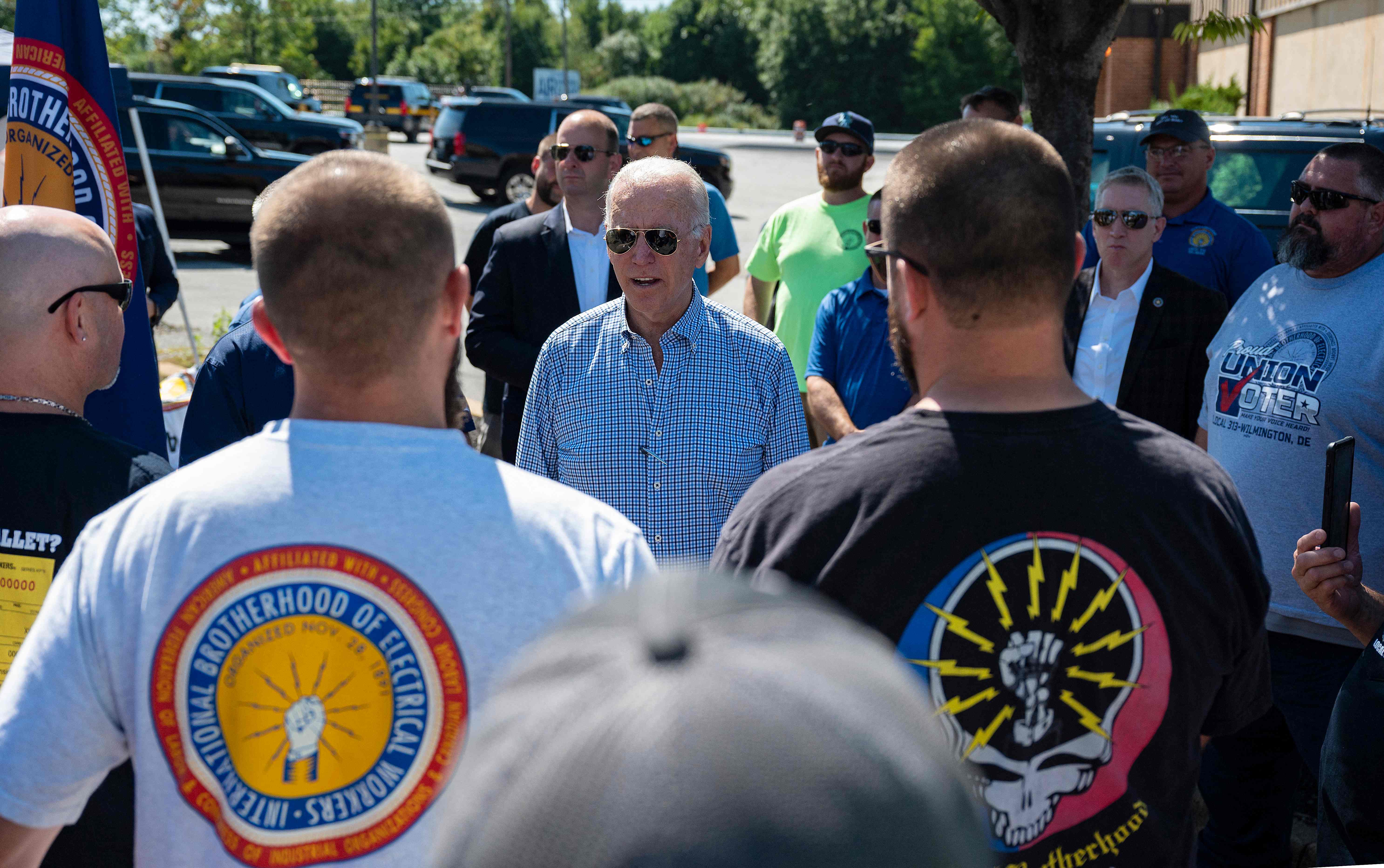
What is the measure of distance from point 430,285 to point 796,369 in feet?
12.0

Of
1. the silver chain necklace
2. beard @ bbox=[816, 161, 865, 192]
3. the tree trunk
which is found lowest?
the silver chain necklace

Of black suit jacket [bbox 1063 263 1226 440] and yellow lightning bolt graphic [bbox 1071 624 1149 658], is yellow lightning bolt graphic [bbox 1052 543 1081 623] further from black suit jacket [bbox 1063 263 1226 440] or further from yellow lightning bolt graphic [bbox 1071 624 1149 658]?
black suit jacket [bbox 1063 263 1226 440]

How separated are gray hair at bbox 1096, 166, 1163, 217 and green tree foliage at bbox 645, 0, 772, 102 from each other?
6421 cm

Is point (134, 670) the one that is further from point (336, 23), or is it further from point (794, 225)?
point (336, 23)

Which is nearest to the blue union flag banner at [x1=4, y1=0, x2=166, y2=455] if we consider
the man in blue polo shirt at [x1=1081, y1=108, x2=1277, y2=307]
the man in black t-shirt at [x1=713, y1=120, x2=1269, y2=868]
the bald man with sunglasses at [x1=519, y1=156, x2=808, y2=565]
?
the bald man with sunglasses at [x1=519, y1=156, x2=808, y2=565]

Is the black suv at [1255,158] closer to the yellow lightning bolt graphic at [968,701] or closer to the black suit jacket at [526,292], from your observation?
the black suit jacket at [526,292]

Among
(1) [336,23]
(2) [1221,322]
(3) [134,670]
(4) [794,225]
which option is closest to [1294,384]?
(2) [1221,322]

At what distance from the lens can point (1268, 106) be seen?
2572cm

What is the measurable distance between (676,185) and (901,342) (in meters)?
1.84

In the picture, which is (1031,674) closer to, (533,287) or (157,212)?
(533,287)

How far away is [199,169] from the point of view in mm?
15938

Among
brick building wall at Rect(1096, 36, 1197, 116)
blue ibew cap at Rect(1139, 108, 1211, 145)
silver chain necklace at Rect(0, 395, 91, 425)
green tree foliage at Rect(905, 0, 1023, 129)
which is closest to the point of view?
silver chain necklace at Rect(0, 395, 91, 425)

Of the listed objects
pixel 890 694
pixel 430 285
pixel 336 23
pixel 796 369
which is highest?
pixel 336 23

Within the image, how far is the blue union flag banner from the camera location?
3.77m
